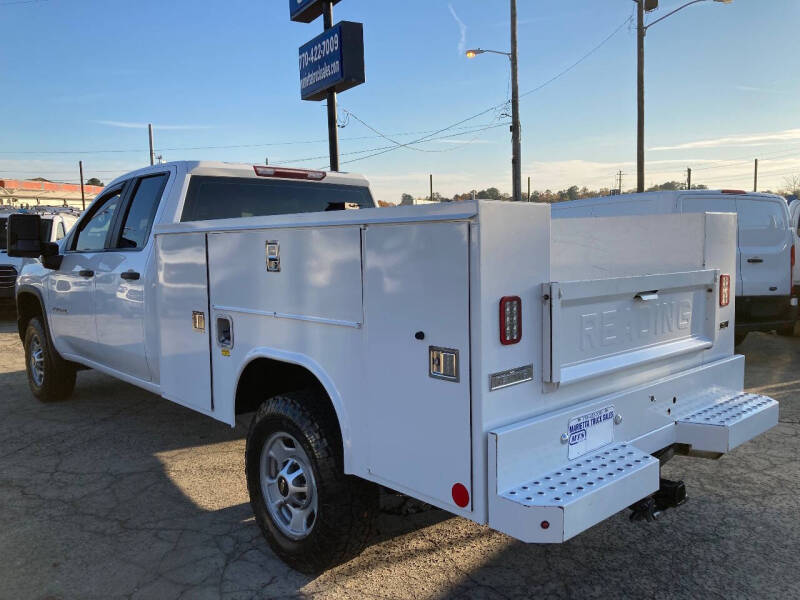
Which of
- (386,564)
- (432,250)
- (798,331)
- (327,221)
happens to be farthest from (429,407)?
(798,331)

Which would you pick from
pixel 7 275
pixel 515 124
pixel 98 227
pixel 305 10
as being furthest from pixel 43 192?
pixel 98 227

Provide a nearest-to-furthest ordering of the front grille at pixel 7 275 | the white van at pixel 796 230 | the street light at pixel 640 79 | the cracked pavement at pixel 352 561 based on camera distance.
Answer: the cracked pavement at pixel 352 561
the white van at pixel 796 230
the front grille at pixel 7 275
the street light at pixel 640 79

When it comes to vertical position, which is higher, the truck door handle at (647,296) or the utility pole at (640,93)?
the utility pole at (640,93)

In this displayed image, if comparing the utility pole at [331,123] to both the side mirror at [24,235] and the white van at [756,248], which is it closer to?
the white van at [756,248]

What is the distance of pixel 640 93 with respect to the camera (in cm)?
1703

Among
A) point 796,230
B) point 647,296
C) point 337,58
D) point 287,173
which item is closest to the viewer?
point 647,296

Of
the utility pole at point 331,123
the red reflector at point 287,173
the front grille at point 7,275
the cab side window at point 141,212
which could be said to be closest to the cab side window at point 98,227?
the cab side window at point 141,212

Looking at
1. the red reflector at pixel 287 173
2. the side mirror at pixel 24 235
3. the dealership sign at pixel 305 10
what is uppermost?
the dealership sign at pixel 305 10

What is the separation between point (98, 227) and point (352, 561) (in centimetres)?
373

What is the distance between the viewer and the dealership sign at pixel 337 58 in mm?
9953

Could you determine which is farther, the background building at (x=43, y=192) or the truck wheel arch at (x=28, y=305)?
the background building at (x=43, y=192)

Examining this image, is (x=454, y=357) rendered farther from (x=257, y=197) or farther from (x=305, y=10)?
(x=305, y=10)

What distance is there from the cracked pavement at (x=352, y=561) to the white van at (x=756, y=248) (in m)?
3.26

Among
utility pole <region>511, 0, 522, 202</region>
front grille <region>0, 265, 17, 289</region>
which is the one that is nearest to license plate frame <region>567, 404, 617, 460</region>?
front grille <region>0, 265, 17, 289</region>
